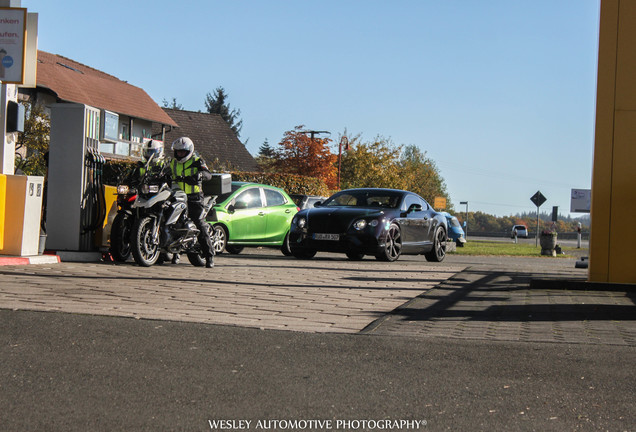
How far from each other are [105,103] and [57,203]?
117 feet

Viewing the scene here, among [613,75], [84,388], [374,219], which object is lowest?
[84,388]

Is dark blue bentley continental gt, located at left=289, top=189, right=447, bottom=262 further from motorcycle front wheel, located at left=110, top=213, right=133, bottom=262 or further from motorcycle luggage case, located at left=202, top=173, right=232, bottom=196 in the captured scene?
motorcycle front wheel, located at left=110, top=213, right=133, bottom=262

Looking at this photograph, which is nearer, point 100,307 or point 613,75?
point 100,307

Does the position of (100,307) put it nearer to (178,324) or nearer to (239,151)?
(178,324)

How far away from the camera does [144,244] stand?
1242 cm

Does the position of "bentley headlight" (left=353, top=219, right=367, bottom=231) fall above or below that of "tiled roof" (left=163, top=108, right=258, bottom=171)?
below

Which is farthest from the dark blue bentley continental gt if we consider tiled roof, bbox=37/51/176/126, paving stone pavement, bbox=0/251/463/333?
tiled roof, bbox=37/51/176/126

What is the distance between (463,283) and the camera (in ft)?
38.1

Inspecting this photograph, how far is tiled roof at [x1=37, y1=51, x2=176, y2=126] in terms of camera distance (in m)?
43.8

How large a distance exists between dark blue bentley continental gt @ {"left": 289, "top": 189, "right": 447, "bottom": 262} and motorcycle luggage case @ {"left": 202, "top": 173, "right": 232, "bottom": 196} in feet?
9.13

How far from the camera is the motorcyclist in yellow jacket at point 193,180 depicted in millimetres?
12805

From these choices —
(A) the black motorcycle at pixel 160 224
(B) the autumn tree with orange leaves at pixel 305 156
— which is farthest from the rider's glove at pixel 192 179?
(B) the autumn tree with orange leaves at pixel 305 156

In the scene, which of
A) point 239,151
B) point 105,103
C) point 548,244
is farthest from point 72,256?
point 239,151

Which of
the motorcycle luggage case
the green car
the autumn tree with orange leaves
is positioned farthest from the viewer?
the autumn tree with orange leaves
